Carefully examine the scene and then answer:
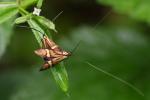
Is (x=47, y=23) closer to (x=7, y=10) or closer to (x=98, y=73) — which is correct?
(x=7, y=10)

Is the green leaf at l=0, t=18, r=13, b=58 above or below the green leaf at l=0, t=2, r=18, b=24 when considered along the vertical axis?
below

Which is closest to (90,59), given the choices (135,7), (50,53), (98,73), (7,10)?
(98,73)

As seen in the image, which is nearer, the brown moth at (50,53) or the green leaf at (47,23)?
the green leaf at (47,23)

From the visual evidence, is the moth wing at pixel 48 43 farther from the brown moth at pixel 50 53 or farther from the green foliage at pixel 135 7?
the green foliage at pixel 135 7

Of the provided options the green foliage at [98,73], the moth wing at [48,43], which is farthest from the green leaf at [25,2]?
the green foliage at [98,73]

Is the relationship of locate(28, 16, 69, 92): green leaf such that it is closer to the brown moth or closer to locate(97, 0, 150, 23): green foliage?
the brown moth

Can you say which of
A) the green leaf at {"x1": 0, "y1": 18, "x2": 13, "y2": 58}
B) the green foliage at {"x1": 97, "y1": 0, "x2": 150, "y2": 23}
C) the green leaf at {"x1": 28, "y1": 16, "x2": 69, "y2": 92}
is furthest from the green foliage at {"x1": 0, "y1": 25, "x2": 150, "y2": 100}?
the green leaf at {"x1": 28, "y1": 16, "x2": 69, "y2": 92}

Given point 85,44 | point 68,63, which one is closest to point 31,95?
point 68,63
